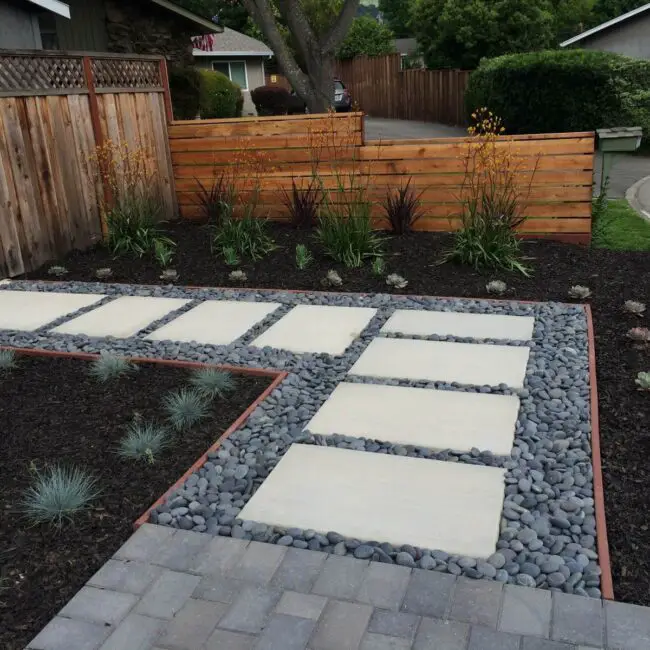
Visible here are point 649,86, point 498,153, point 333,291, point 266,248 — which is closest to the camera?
point 333,291

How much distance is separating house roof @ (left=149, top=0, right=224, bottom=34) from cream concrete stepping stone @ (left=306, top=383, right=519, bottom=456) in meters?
11.3

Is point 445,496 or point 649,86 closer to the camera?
point 445,496

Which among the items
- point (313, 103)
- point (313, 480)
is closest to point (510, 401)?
point (313, 480)

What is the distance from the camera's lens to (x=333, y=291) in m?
5.37

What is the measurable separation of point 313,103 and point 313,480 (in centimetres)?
992

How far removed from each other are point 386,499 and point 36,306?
366cm

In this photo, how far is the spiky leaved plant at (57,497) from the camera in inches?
103

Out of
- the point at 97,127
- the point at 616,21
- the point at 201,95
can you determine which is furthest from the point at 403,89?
the point at 97,127

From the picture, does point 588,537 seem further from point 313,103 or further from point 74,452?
point 313,103

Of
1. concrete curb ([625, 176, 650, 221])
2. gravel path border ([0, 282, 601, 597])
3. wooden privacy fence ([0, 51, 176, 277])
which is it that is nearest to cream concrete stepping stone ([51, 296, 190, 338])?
gravel path border ([0, 282, 601, 597])

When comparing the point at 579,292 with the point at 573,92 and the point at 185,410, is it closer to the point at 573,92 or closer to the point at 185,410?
the point at 185,410

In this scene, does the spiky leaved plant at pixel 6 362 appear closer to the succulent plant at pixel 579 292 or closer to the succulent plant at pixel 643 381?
the succulent plant at pixel 643 381

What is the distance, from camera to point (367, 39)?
3600cm

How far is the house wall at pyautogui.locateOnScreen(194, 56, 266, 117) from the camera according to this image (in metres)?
27.5
